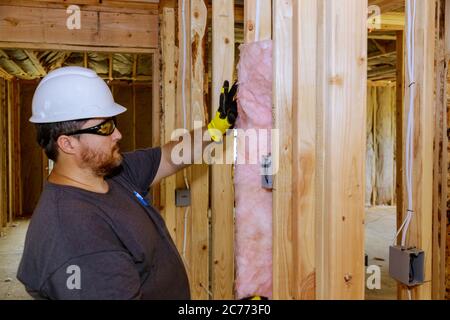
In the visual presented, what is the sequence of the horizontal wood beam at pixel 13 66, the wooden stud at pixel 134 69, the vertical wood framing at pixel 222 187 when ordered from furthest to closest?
the wooden stud at pixel 134 69 < the horizontal wood beam at pixel 13 66 < the vertical wood framing at pixel 222 187

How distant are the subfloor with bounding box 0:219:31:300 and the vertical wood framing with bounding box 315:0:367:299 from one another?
3.50 metres

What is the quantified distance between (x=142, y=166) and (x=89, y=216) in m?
0.63

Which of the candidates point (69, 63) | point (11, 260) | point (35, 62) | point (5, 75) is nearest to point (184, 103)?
point (11, 260)

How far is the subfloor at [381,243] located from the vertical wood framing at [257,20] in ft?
10.1

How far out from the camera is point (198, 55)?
88.0 inches

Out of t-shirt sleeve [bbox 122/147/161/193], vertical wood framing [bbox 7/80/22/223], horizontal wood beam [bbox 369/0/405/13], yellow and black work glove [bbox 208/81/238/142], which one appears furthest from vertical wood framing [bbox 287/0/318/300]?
vertical wood framing [bbox 7/80/22/223]

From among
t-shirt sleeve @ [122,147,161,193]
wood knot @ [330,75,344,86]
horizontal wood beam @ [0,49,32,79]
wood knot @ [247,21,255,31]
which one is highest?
horizontal wood beam @ [0,49,32,79]

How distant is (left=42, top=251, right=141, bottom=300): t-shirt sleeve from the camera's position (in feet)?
3.87

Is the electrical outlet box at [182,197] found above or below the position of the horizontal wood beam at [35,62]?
below

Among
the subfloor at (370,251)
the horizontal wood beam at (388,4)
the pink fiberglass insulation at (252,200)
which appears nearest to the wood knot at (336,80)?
the pink fiberglass insulation at (252,200)

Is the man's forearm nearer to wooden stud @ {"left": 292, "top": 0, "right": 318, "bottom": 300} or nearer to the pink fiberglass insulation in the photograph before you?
the pink fiberglass insulation

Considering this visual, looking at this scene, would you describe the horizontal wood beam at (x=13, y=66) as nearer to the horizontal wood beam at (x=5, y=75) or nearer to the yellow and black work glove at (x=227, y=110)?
the horizontal wood beam at (x=5, y=75)

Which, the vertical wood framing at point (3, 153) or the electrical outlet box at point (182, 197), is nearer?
the electrical outlet box at point (182, 197)

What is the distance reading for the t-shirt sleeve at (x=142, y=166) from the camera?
186cm
